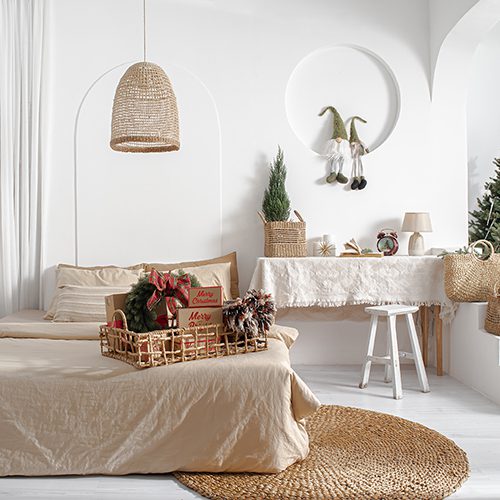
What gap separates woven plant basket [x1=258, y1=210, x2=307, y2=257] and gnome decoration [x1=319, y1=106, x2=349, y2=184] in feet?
1.69

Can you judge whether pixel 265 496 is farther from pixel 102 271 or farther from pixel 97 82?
pixel 97 82

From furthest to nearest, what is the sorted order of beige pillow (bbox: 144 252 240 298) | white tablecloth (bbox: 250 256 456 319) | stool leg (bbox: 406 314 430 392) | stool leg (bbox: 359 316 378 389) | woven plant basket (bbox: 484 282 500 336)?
beige pillow (bbox: 144 252 240 298) < white tablecloth (bbox: 250 256 456 319) < stool leg (bbox: 359 316 378 389) < stool leg (bbox: 406 314 430 392) < woven plant basket (bbox: 484 282 500 336)

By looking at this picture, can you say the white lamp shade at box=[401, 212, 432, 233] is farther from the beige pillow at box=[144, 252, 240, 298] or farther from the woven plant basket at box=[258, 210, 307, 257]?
the beige pillow at box=[144, 252, 240, 298]

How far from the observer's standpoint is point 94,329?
349 centimetres

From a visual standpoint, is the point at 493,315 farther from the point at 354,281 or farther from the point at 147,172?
the point at 147,172

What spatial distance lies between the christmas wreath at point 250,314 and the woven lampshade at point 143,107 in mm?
1039

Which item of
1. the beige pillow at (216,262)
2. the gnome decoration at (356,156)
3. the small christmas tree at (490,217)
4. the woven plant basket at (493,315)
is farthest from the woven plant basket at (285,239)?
the small christmas tree at (490,217)

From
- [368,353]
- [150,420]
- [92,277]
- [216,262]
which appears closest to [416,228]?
[368,353]

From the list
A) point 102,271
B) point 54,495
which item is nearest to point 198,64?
point 102,271

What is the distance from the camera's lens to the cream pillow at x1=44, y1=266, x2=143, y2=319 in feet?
15.1

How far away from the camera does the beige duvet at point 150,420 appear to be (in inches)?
104

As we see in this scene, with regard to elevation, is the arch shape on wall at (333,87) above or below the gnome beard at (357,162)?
above

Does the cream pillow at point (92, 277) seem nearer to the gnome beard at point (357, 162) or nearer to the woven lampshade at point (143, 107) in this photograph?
the woven lampshade at point (143, 107)

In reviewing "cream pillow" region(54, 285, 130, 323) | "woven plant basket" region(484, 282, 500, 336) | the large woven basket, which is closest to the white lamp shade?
the large woven basket
